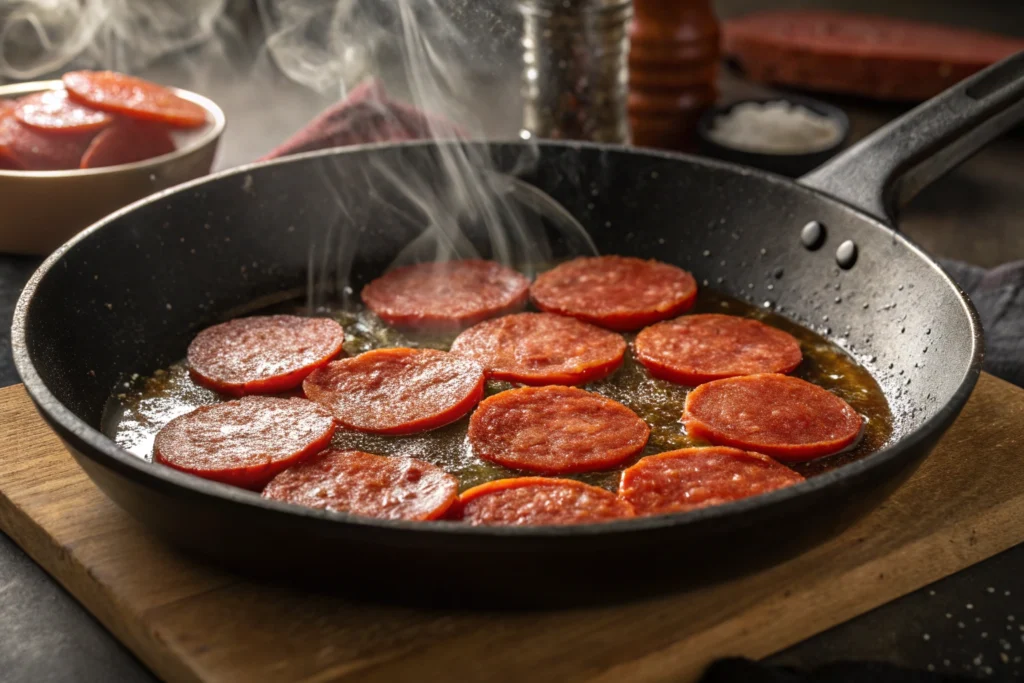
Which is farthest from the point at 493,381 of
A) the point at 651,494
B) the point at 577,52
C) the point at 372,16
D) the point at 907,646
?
the point at 372,16

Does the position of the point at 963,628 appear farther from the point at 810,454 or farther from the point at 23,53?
the point at 23,53

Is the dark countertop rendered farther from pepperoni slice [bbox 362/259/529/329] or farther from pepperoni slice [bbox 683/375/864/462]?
pepperoni slice [bbox 362/259/529/329]

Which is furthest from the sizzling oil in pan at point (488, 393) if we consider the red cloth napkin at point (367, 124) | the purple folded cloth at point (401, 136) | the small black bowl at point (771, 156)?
the small black bowl at point (771, 156)

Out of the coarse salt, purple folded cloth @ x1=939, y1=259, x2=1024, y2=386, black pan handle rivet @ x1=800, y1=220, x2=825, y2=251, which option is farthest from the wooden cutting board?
the coarse salt

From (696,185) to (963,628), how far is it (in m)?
1.13

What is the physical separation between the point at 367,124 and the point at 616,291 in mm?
896

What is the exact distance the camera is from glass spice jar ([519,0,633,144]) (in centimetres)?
260

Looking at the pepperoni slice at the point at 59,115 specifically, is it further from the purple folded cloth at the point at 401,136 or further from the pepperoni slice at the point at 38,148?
the purple folded cloth at the point at 401,136

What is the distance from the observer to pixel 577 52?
8.63 feet

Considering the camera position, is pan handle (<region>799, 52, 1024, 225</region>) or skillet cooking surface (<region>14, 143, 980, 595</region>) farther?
pan handle (<region>799, 52, 1024, 225</region>)

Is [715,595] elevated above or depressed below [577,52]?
below

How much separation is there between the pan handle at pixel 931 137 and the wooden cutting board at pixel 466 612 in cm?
69

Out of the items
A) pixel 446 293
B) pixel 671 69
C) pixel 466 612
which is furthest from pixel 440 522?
pixel 671 69

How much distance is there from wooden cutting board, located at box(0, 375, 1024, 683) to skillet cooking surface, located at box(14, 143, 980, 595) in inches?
3.0
